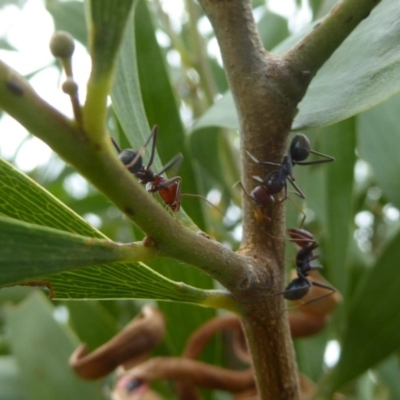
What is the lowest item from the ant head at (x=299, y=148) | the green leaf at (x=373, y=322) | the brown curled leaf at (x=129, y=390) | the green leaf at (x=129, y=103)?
the green leaf at (x=373, y=322)

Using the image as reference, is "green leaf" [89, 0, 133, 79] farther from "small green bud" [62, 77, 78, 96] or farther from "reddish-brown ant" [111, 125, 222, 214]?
"reddish-brown ant" [111, 125, 222, 214]

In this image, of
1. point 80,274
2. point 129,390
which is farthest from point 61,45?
point 129,390

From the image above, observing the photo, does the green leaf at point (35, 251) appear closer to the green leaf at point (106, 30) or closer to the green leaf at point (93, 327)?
the green leaf at point (106, 30)

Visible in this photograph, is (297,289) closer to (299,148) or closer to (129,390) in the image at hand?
(299,148)

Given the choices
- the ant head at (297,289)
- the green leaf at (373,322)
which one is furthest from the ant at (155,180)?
the green leaf at (373,322)

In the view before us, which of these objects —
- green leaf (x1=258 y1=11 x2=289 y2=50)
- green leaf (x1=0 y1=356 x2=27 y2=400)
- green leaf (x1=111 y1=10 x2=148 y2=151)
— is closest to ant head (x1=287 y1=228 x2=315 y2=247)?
green leaf (x1=111 y1=10 x2=148 y2=151)
